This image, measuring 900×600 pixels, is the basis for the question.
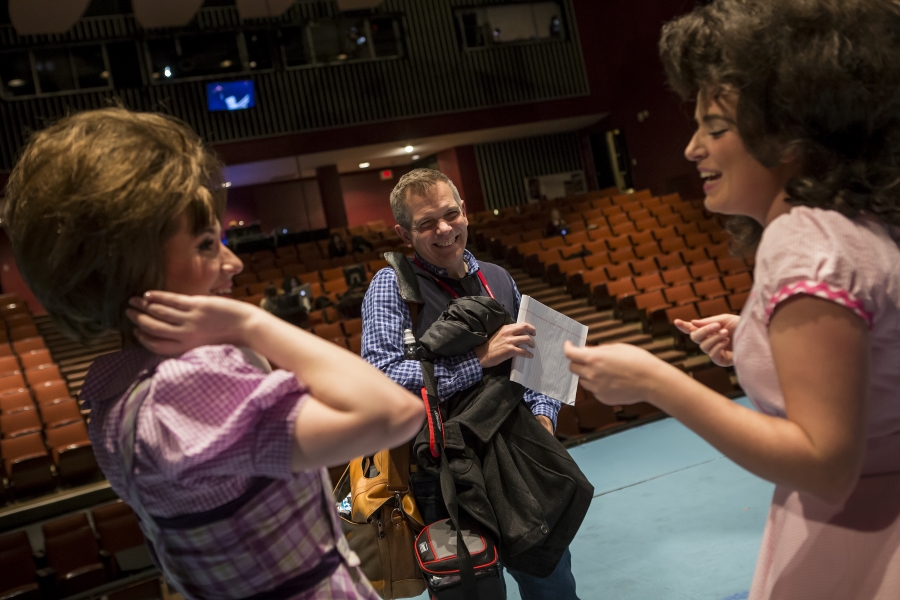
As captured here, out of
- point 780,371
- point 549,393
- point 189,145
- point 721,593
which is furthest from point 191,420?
point 721,593

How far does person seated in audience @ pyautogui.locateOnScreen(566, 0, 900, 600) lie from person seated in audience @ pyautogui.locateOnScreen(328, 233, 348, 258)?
998 centimetres

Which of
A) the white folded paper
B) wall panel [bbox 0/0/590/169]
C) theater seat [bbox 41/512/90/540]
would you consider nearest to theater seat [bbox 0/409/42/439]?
theater seat [bbox 41/512/90/540]

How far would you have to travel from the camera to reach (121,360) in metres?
0.94

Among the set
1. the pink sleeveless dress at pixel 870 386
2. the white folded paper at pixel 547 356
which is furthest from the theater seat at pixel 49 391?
the pink sleeveless dress at pixel 870 386

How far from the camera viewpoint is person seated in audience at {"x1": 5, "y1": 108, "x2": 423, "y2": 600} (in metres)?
0.83

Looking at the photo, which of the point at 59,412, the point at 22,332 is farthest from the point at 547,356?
the point at 22,332

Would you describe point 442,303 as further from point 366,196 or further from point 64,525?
point 366,196

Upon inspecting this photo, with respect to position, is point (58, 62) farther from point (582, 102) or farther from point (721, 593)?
point (721, 593)

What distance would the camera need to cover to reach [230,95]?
38.5 ft

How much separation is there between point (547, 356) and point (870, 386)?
3.43 feet

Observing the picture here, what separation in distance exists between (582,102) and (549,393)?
1289 cm

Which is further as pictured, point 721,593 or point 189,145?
point 721,593

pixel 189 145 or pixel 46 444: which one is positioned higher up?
pixel 189 145

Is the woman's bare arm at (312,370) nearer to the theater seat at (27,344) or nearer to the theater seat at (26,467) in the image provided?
the theater seat at (26,467)
